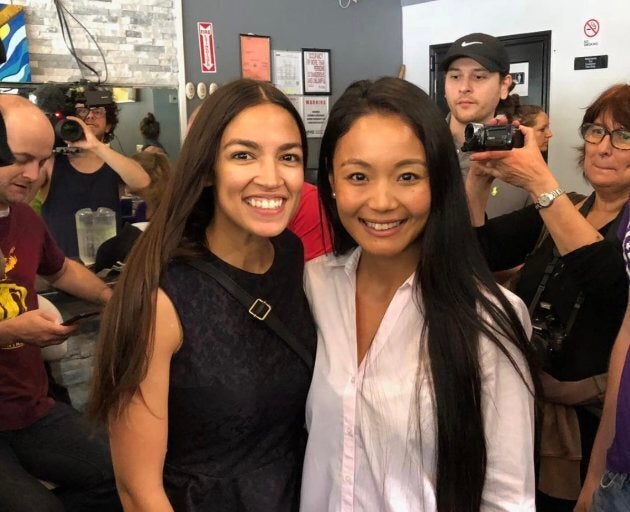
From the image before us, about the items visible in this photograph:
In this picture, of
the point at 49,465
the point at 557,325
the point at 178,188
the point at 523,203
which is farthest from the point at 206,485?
the point at 523,203

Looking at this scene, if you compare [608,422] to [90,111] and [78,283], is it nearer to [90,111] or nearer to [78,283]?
[78,283]

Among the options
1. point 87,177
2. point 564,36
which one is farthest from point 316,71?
point 87,177

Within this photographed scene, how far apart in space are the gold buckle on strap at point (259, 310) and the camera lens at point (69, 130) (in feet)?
5.93

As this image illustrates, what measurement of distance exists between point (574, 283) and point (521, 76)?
291cm

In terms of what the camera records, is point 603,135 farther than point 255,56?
No

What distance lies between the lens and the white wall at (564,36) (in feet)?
11.6

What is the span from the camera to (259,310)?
3.69ft

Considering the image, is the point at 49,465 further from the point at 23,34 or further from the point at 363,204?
the point at 23,34

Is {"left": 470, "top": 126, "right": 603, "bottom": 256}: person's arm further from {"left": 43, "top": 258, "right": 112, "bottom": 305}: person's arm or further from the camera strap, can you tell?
{"left": 43, "top": 258, "right": 112, "bottom": 305}: person's arm

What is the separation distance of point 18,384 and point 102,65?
1884 mm

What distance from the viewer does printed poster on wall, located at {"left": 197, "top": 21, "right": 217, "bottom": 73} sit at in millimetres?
3484

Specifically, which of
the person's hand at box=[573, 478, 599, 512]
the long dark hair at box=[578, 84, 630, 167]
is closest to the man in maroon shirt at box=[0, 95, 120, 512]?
the person's hand at box=[573, 478, 599, 512]

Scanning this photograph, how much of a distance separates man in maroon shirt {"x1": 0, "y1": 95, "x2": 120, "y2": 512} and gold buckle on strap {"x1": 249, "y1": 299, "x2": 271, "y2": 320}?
2.48ft

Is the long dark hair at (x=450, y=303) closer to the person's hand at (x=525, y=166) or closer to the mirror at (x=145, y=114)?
the person's hand at (x=525, y=166)
